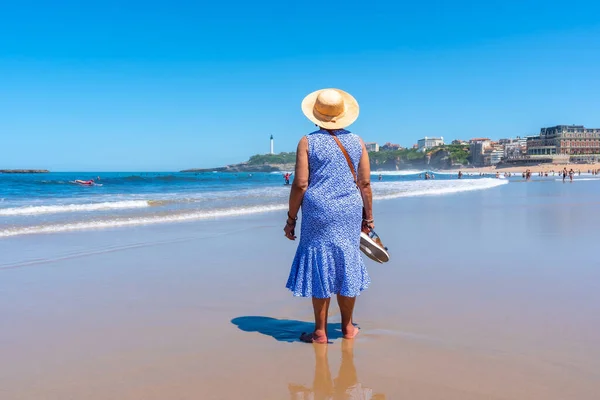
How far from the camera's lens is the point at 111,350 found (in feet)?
11.4

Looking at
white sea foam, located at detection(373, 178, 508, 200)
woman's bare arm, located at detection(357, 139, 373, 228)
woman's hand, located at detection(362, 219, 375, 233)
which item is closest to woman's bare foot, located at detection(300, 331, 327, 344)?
woman's hand, located at detection(362, 219, 375, 233)

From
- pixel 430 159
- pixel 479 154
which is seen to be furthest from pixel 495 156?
pixel 430 159

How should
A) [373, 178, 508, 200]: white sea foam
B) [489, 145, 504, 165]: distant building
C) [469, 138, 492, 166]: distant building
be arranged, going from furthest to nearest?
1. [469, 138, 492, 166]: distant building
2. [489, 145, 504, 165]: distant building
3. [373, 178, 508, 200]: white sea foam

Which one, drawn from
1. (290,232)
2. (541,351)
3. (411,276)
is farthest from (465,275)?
(290,232)

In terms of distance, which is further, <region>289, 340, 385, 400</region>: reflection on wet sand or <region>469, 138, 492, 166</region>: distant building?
<region>469, 138, 492, 166</region>: distant building

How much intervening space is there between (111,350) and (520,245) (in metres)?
6.40

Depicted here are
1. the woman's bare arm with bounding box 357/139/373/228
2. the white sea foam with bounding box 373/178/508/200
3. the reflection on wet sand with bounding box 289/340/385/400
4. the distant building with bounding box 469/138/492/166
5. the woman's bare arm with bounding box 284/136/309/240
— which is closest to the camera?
the reflection on wet sand with bounding box 289/340/385/400

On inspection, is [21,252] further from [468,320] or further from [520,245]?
[520,245]

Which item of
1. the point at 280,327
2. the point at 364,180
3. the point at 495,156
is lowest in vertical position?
the point at 280,327

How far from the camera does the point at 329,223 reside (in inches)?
139

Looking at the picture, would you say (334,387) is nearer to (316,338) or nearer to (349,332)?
(316,338)

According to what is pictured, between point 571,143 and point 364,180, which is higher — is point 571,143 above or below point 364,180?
above

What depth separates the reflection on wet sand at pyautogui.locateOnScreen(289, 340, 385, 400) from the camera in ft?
9.29

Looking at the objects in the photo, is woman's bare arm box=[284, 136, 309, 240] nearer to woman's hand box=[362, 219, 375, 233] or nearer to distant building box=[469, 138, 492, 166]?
woman's hand box=[362, 219, 375, 233]
